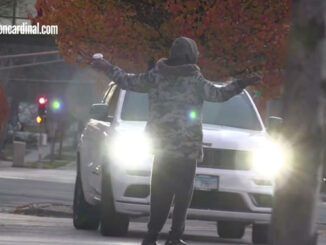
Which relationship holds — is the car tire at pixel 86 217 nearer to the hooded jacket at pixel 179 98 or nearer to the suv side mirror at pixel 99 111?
the suv side mirror at pixel 99 111

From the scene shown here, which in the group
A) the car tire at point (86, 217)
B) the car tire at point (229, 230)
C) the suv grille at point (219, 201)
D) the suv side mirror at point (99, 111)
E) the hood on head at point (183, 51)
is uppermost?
the hood on head at point (183, 51)

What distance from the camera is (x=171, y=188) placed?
417 inches

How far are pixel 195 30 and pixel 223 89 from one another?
8212 millimetres

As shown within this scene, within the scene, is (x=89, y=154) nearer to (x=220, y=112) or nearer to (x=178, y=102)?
(x=220, y=112)

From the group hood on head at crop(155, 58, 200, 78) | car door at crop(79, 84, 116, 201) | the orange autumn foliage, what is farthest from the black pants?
the orange autumn foliage

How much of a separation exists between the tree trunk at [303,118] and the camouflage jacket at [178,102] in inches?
192

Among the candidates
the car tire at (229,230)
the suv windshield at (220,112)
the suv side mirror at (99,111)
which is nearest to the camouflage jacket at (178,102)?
the suv side mirror at (99,111)

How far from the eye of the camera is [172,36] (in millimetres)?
18812

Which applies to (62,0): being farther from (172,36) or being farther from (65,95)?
(65,95)

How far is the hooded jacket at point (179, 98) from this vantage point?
10586 mm

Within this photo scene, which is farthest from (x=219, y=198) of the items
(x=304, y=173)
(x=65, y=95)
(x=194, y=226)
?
(x=65, y=95)

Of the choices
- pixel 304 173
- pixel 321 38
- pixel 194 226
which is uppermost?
pixel 321 38

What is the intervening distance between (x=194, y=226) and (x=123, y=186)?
4616 millimetres

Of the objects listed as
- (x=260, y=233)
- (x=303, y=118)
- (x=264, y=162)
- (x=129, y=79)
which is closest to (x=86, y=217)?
(x=260, y=233)
